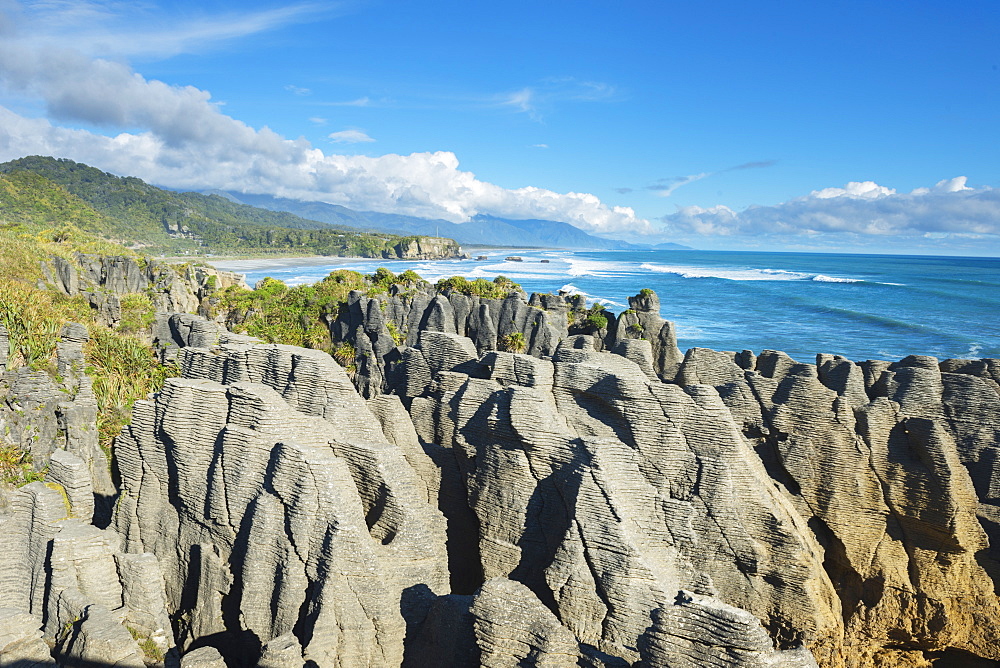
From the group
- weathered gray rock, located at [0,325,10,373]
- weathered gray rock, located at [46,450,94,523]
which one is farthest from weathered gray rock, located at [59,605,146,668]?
weathered gray rock, located at [0,325,10,373]

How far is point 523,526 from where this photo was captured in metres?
8.50

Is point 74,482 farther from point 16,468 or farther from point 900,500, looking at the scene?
point 900,500

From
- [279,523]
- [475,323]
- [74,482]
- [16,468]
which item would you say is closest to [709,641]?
[279,523]

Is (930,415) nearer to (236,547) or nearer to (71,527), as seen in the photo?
(236,547)

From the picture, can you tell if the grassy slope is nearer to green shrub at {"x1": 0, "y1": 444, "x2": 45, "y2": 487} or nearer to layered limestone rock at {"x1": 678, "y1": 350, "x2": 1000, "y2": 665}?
green shrub at {"x1": 0, "y1": 444, "x2": 45, "y2": 487}

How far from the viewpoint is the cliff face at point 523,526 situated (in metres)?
7.15

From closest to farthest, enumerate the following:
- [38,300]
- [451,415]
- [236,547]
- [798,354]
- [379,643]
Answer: [379,643] → [236,547] → [451,415] → [38,300] → [798,354]

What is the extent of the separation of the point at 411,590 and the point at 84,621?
393 centimetres

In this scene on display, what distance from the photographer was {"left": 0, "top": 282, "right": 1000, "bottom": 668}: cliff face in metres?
7.15

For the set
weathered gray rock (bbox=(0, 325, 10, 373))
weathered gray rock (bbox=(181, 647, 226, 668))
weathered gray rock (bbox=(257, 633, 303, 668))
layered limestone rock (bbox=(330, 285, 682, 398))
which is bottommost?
weathered gray rock (bbox=(181, 647, 226, 668))

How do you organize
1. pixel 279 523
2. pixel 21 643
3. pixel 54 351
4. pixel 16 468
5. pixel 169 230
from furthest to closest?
1. pixel 169 230
2. pixel 54 351
3. pixel 16 468
4. pixel 279 523
5. pixel 21 643

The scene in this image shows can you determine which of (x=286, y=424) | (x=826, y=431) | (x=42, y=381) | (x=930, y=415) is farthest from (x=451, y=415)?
(x=930, y=415)

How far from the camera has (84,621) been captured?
6625mm

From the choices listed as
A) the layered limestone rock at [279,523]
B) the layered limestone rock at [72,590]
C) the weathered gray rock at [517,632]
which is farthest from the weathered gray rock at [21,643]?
the weathered gray rock at [517,632]
